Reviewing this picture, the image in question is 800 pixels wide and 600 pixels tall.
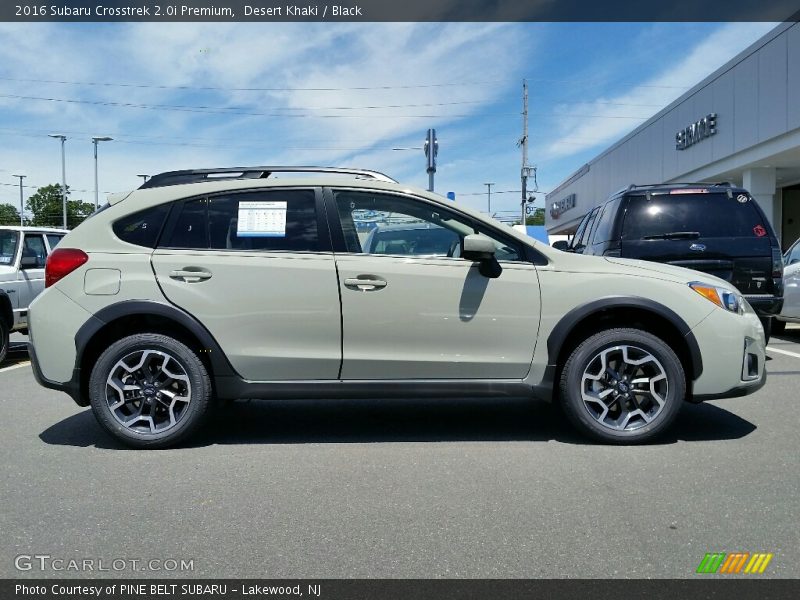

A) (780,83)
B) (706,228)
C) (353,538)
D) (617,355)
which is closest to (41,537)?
(353,538)

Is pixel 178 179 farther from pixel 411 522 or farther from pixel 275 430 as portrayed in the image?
pixel 411 522

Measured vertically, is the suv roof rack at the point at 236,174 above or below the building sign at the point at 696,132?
below

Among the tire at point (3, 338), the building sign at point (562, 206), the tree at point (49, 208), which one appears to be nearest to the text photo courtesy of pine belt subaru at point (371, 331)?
the tire at point (3, 338)

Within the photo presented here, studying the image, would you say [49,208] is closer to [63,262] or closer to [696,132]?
[696,132]

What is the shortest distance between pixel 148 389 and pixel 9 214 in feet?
300

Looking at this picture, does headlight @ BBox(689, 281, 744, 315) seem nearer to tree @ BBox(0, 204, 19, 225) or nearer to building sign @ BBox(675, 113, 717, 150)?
building sign @ BBox(675, 113, 717, 150)

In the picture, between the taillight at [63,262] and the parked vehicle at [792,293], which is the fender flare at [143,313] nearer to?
the taillight at [63,262]

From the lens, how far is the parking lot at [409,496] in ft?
10.2

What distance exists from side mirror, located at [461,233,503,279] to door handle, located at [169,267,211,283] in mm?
1694

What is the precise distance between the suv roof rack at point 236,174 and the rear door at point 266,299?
552 millimetres

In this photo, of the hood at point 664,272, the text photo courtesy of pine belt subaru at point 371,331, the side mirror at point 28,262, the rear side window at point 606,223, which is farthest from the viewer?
the side mirror at point 28,262

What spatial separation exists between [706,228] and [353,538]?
5729 millimetres

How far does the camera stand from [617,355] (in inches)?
186
